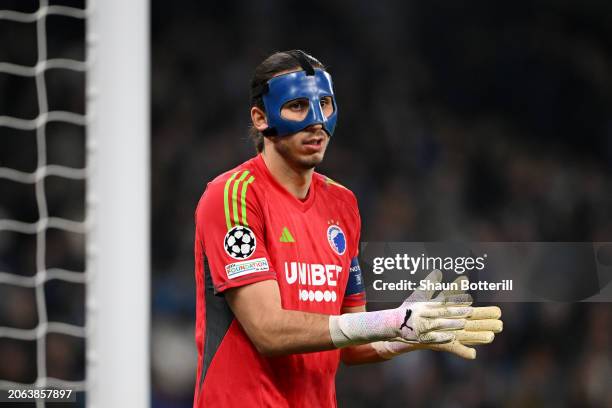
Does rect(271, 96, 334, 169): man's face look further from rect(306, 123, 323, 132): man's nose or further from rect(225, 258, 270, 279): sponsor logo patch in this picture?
rect(225, 258, 270, 279): sponsor logo patch

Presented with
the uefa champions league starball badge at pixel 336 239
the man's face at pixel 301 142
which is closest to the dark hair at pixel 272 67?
the man's face at pixel 301 142

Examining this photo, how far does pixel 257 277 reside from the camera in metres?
2.54

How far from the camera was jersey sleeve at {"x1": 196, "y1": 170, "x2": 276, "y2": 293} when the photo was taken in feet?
8.41

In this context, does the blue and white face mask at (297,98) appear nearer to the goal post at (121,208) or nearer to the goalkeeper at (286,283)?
the goalkeeper at (286,283)

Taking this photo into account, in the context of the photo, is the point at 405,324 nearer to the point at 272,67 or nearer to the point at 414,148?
the point at 272,67

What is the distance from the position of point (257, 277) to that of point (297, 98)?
59 cm

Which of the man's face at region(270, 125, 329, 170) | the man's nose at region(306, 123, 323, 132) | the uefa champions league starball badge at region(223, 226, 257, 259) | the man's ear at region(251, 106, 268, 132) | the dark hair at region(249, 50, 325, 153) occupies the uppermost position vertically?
the dark hair at region(249, 50, 325, 153)

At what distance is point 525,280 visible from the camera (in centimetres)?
612

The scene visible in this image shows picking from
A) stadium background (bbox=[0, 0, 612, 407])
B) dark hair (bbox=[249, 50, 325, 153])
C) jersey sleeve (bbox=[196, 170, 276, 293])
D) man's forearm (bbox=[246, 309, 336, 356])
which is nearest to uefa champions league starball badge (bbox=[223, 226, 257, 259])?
jersey sleeve (bbox=[196, 170, 276, 293])

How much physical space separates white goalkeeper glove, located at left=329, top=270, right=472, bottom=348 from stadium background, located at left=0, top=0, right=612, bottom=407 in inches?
133

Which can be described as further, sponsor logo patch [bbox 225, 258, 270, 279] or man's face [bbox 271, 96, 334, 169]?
man's face [bbox 271, 96, 334, 169]

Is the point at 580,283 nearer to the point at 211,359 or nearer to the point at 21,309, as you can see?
the point at 21,309

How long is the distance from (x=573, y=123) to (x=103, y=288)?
5.23 meters

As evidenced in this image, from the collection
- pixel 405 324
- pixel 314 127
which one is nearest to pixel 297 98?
pixel 314 127
